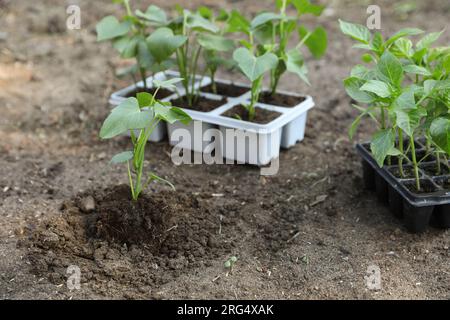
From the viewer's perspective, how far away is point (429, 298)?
6.14 feet

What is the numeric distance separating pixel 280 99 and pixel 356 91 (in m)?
0.83

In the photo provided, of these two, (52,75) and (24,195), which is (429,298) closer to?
(24,195)

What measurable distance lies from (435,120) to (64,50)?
2764 millimetres

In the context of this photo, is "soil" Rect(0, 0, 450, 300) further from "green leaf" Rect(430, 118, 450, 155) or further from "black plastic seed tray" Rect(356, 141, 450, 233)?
"green leaf" Rect(430, 118, 450, 155)

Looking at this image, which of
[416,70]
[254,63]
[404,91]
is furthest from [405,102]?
[254,63]

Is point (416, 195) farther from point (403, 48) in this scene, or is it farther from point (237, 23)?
point (237, 23)

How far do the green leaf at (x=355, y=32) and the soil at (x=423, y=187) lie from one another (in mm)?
569

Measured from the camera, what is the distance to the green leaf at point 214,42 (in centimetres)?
261

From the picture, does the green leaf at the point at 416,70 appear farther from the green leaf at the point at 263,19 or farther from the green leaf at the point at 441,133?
the green leaf at the point at 263,19

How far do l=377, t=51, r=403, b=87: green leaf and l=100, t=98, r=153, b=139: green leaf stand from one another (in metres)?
0.85

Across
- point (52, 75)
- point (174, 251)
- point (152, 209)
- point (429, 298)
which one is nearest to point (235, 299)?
point (174, 251)

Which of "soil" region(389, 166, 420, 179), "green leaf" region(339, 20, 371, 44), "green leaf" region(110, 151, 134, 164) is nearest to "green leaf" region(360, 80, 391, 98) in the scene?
"green leaf" region(339, 20, 371, 44)

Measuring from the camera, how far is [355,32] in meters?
2.19

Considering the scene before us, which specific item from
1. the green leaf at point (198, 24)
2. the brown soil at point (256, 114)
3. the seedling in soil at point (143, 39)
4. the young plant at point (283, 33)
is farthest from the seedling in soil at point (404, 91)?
the seedling in soil at point (143, 39)
